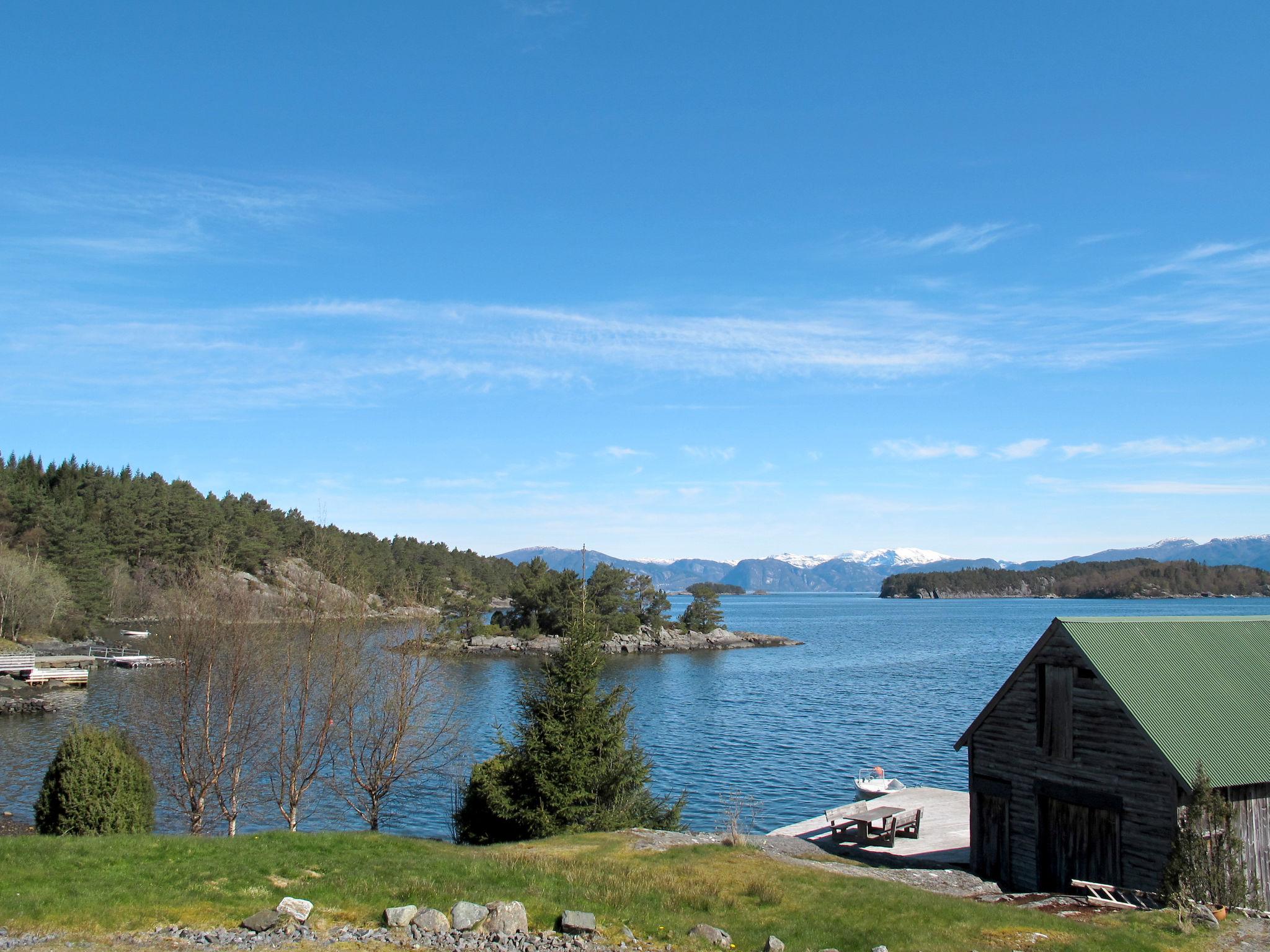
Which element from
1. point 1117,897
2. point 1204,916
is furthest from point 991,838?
point 1204,916

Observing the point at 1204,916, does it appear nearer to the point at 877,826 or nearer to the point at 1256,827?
the point at 1256,827

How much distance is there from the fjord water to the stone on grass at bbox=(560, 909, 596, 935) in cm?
2215

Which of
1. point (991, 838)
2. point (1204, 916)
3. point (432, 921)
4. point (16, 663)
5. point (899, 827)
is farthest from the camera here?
point (16, 663)

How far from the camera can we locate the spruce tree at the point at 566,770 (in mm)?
27312

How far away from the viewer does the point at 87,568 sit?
103 meters

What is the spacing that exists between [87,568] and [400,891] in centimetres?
10431

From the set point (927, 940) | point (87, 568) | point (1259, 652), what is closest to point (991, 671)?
point (1259, 652)

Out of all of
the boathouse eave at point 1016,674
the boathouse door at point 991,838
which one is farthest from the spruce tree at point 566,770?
the boathouse eave at point 1016,674

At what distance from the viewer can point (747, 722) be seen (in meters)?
63.6

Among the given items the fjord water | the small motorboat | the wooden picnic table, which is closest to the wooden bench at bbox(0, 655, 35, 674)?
the fjord water

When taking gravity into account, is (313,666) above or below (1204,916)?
above

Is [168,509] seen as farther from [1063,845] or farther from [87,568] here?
[1063,845]

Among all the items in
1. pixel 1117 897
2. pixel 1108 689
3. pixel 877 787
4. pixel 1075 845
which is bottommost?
pixel 877 787

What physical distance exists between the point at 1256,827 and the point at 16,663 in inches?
3324
